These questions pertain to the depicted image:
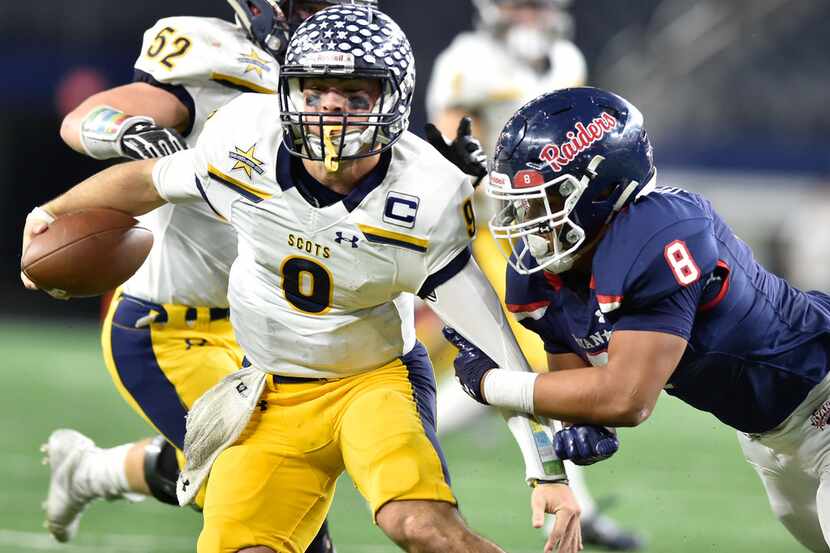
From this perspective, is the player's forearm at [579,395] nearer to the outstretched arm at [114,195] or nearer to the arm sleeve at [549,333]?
the arm sleeve at [549,333]

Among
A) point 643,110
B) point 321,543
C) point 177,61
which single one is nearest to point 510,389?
point 321,543

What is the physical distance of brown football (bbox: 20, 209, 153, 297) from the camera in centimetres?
354

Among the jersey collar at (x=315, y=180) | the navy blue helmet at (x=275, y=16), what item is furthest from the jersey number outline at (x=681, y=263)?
the navy blue helmet at (x=275, y=16)

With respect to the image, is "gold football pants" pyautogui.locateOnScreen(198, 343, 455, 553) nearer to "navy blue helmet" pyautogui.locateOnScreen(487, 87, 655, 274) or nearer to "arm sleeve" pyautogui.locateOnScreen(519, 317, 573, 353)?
"arm sleeve" pyautogui.locateOnScreen(519, 317, 573, 353)

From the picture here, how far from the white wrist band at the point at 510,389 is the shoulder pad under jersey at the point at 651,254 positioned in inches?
10.7

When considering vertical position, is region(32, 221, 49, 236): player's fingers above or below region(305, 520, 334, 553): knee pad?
above

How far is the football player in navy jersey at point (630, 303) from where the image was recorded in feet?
9.82

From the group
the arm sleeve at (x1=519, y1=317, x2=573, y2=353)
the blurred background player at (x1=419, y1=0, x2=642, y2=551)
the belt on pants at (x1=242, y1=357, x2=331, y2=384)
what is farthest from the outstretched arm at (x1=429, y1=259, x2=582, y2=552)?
the blurred background player at (x1=419, y1=0, x2=642, y2=551)

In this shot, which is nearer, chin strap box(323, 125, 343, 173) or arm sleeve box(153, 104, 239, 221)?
chin strap box(323, 125, 343, 173)

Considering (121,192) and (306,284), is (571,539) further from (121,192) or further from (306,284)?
(121,192)

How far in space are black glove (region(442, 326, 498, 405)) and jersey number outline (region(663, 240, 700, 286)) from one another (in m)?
0.52

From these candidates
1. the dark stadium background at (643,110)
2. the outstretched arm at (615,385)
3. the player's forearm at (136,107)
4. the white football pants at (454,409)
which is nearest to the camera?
the outstretched arm at (615,385)

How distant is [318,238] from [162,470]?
139 centimetres

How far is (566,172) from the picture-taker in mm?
3135
